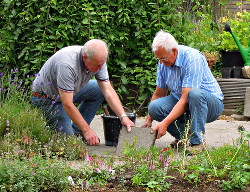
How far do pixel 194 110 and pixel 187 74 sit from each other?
1.08 feet

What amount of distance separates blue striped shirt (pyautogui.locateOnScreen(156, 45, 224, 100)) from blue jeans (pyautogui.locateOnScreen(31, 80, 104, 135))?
2.54ft

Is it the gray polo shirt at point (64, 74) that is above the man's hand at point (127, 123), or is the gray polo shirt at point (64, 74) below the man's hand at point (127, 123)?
above

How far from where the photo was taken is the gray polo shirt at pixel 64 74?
5.22 meters

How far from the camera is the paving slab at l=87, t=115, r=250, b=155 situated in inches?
217

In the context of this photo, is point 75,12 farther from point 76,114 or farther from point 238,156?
point 238,156

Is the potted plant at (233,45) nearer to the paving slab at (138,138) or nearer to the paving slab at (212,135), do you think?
the paving slab at (212,135)

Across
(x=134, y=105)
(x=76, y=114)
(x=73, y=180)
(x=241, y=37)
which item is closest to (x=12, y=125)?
(x=76, y=114)

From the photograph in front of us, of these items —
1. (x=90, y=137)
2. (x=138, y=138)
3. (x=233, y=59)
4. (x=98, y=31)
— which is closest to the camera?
(x=138, y=138)

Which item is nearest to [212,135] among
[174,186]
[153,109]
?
[153,109]

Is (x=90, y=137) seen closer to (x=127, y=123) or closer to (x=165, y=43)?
(x=127, y=123)

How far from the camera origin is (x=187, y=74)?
5.13m

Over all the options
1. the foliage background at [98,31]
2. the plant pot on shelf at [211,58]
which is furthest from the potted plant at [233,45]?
the foliage background at [98,31]

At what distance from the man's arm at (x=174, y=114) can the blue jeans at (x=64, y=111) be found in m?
0.96

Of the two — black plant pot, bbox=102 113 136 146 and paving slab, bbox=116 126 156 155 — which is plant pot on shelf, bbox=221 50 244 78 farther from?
paving slab, bbox=116 126 156 155
